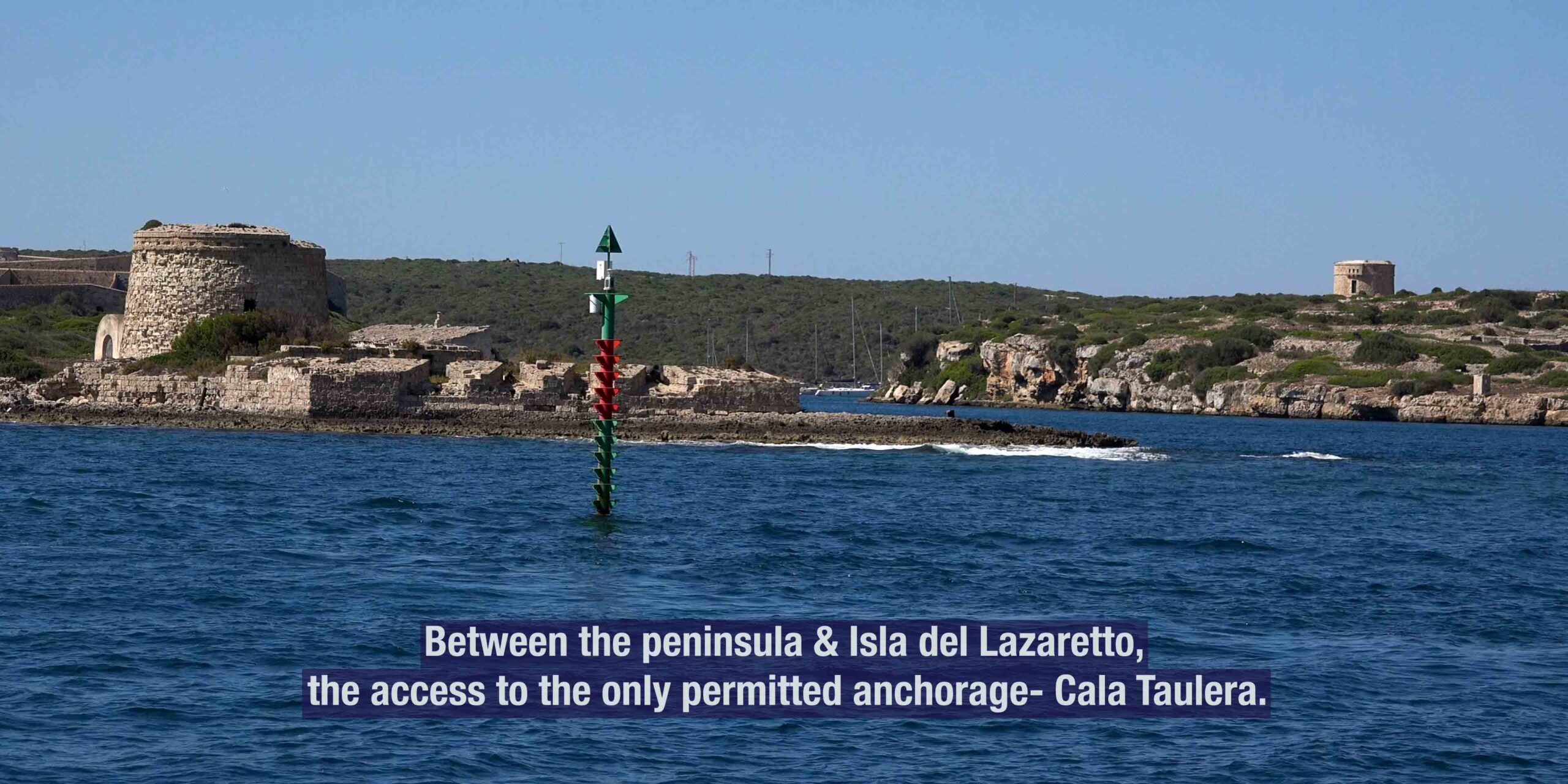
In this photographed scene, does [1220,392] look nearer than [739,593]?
No

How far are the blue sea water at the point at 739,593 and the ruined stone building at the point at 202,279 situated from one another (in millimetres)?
Result: 10190

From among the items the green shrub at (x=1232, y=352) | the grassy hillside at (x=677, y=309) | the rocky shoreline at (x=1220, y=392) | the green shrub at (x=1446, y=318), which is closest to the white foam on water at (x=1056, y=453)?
the rocky shoreline at (x=1220, y=392)

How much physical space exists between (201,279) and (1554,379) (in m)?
53.3

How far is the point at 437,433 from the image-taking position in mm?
38656

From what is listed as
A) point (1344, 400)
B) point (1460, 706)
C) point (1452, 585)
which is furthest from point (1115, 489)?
point (1344, 400)

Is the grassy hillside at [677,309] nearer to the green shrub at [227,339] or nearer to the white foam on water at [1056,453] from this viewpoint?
the green shrub at [227,339]

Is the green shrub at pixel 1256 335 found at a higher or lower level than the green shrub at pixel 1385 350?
higher

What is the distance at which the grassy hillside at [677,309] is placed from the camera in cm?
10775

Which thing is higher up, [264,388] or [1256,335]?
[1256,335]

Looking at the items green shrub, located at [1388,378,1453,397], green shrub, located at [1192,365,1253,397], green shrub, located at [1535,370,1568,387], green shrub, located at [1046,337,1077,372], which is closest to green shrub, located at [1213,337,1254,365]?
green shrub, located at [1192,365,1253,397]

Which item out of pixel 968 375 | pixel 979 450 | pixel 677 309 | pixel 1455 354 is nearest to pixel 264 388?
pixel 979 450

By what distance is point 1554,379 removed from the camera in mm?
70938

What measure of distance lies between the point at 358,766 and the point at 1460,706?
25.0ft

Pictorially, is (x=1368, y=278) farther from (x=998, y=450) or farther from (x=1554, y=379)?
(x=998, y=450)
